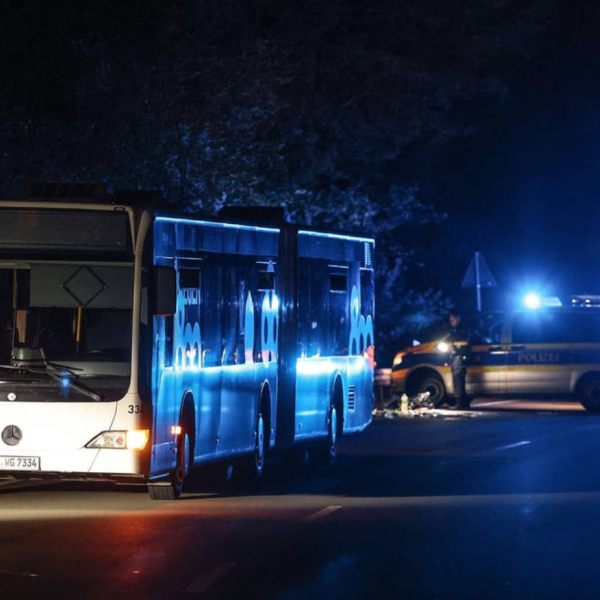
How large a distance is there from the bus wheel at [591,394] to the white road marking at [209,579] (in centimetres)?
2291

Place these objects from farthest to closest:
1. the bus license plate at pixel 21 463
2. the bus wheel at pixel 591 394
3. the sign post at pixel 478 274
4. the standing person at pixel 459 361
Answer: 1. the sign post at pixel 478 274
2. the standing person at pixel 459 361
3. the bus wheel at pixel 591 394
4. the bus license plate at pixel 21 463

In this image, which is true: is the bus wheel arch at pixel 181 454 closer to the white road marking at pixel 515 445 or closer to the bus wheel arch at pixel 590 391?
the white road marking at pixel 515 445

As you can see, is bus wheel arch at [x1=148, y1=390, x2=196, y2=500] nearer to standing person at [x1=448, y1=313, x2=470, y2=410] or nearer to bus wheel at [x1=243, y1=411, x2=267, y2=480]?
bus wheel at [x1=243, y1=411, x2=267, y2=480]

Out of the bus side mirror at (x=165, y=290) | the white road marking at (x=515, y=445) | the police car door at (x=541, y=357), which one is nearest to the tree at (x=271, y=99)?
the police car door at (x=541, y=357)

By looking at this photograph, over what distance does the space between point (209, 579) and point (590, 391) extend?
937 inches

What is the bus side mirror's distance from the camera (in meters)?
16.3

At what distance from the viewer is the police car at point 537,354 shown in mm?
35250

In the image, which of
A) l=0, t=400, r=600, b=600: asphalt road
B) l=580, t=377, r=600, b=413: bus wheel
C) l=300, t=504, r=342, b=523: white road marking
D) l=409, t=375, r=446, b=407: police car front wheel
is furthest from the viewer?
l=409, t=375, r=446, b=407: police car front wheel

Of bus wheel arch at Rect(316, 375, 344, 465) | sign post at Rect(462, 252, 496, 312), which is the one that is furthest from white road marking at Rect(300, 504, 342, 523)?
sign post at Rect(462, 252, 496, 312)

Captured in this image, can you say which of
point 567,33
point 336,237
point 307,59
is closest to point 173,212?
point 336,237

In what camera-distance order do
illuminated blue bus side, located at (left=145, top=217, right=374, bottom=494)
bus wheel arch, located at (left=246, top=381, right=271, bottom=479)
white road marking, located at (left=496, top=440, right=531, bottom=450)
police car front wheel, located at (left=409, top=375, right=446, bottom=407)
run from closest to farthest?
illuminated blue bus side, located at (left=145, top=217, right=374, bottom=494) < bus wheel arch, located at (left=246, top=381, right=271, bottom=479) < white road marking, located at (left=496, top=440, right=531, bottom=450) < police car front wheel, located at (left=409, top=375, right=446, bottom=407)

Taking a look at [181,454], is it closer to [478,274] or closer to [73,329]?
[73,329]

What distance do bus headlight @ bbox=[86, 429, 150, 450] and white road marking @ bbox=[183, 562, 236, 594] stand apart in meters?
3.52

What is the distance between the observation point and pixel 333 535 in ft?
48.1
